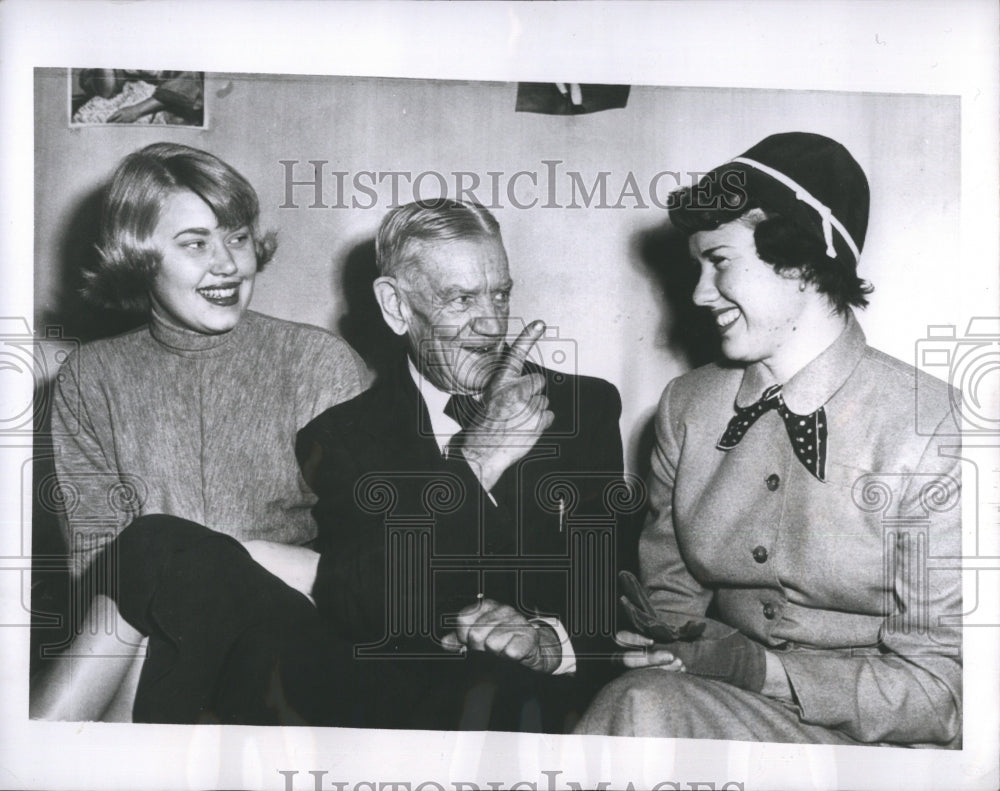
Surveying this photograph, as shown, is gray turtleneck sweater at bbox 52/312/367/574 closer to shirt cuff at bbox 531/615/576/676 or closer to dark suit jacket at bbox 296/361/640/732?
dark suit jacket at bbox 296/361/640/732

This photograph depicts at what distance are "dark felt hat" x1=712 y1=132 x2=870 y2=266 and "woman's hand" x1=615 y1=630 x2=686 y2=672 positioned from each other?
0.99 m

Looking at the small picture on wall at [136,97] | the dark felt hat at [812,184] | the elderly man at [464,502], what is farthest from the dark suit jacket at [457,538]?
the small picture on wall at [136,97]

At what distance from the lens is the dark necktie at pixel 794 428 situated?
89.0 inches

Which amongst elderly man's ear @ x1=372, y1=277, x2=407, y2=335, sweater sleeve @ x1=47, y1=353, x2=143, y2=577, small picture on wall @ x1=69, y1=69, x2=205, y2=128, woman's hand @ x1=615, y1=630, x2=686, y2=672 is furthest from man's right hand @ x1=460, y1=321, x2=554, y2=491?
small picture on wall @ x1=69, y1=69, x2=205, y2=128

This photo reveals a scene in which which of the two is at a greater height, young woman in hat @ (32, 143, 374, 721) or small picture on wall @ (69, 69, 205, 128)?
small picture on wall @ (69, 69, 205, 128)

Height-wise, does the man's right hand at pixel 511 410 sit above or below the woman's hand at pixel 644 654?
above

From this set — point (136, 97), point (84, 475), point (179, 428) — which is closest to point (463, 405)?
point (179, 428)

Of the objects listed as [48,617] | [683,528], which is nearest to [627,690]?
[683,528]

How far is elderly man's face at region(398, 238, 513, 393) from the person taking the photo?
2311mm

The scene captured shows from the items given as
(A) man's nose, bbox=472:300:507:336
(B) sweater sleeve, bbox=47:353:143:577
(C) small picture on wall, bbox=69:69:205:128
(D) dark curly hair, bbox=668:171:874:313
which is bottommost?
(B) sweater sleeve, bbox=47:353:143:577

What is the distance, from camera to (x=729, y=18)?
2.31 metres

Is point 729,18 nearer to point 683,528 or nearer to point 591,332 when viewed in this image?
point 591,332

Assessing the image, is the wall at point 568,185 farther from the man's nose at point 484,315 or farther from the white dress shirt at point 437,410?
the white dress shirt at point 437,410

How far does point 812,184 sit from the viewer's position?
2.31 meters
